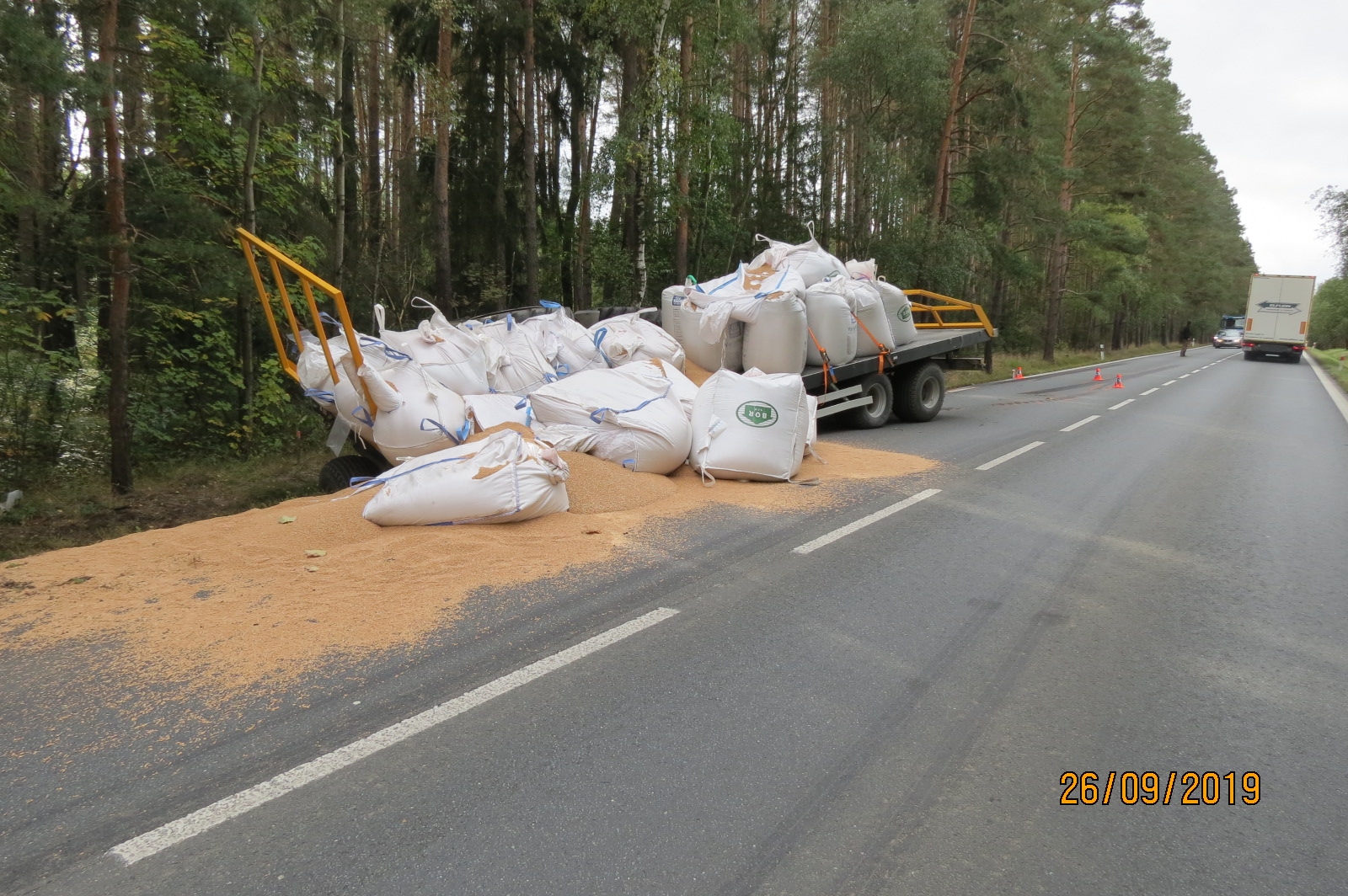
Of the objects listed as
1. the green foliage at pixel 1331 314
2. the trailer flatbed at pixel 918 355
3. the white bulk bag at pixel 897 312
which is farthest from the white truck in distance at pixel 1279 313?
the white bulk bag at pixel 897 312

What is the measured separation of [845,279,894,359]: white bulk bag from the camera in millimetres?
10891

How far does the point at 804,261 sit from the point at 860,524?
227 inches

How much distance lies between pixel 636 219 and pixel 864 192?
7.71 metres

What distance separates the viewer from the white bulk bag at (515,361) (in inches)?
319

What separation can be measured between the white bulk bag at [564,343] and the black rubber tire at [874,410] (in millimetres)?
4283

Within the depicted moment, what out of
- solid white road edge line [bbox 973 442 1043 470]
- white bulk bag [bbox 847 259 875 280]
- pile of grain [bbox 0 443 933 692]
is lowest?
pile of grain [bbox 0 443 933 692]

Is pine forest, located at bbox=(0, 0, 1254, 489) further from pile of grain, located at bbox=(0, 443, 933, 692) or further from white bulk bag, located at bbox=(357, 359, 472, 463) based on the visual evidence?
pile of grain, located at bbox=(0, 443, 933, 692)

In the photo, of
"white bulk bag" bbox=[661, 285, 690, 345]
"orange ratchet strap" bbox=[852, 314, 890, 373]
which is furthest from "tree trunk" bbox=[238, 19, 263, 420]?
"orange ratchet strap" bbox=[852, 314, 890, 373]

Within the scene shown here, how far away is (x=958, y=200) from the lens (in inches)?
1169

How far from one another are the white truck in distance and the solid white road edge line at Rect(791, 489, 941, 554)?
4276 cm

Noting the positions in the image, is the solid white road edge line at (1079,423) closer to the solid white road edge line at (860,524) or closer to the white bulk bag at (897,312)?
the white bulk bag at (897,312)

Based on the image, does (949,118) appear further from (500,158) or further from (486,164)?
(486,164)
